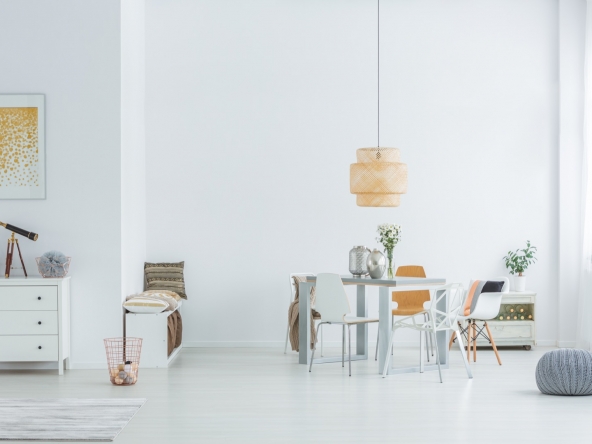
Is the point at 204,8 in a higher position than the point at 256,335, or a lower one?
higher

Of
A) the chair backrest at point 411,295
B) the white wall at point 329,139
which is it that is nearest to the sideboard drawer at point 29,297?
the white wall at point 329,139

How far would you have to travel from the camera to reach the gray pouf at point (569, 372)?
4863mm

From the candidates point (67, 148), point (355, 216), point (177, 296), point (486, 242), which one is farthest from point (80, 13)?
point (486, 242)

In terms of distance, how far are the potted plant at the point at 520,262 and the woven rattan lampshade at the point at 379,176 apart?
1745mm

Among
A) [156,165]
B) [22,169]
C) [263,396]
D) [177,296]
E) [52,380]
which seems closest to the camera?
[263,396]

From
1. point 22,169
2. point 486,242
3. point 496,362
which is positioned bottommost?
point 496,362

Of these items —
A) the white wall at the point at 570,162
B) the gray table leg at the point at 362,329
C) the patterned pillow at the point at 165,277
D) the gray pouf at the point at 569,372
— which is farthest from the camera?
the white wall at the point at 570,162

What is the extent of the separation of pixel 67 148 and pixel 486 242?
408cm

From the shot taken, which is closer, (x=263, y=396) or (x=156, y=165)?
(x=263, y=396)

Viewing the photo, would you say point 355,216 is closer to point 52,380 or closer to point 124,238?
point 124,238

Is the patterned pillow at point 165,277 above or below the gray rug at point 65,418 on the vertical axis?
above

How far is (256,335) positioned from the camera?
7445 mm

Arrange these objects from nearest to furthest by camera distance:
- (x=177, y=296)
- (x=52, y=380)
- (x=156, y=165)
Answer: (x=52, y=380) → (x=177, y=296) → (x=156, y=165)

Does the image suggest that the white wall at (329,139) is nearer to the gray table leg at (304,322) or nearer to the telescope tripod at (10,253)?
the gray table leg at (304,322)
